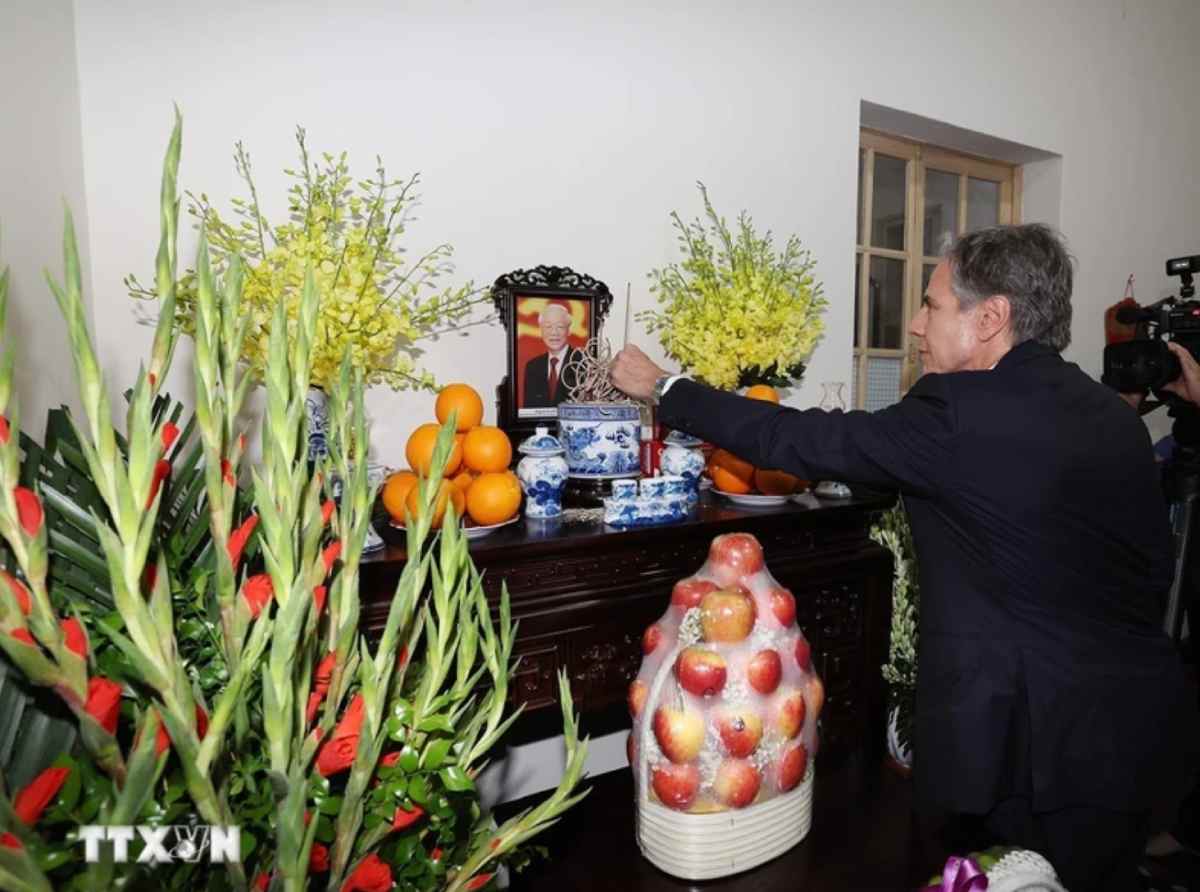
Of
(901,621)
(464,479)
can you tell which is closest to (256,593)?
(464,479)

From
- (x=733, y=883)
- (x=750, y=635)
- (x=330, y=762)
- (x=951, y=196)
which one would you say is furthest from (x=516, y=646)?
→ (x=951, y=196)

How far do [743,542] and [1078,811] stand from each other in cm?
70

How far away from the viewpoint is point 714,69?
6.23ft

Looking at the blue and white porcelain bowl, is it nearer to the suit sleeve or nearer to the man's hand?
the man's hand

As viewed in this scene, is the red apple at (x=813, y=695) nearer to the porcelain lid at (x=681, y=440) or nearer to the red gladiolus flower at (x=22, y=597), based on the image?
the porcelain lid at (x=681, y=440)

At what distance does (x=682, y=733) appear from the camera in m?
1.10

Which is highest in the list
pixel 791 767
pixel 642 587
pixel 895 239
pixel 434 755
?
pixel 895 239

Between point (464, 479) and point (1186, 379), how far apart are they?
80.2 inches

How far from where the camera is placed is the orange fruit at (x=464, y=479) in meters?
1.30

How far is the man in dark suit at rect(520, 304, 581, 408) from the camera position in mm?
1640

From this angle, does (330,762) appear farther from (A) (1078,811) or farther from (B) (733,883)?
(A) (1078,811)

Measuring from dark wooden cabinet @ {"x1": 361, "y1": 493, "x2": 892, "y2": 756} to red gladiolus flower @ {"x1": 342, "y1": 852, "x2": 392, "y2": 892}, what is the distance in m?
0.55

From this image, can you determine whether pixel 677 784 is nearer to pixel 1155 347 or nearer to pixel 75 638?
pixel 75 638

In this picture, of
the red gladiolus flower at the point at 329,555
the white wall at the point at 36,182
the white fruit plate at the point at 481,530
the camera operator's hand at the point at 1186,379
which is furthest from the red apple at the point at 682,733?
the camera operator's hand at the point at 1186,379
